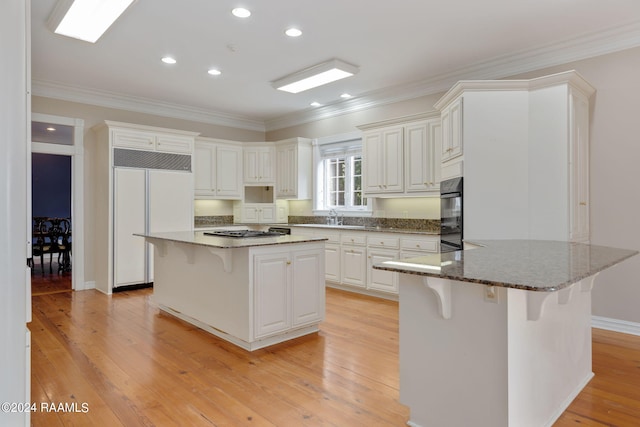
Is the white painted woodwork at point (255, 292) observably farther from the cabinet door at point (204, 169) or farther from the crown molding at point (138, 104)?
the crown molding at point (138, 104)

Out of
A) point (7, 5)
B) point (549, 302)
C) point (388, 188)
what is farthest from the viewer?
point (388, 188)

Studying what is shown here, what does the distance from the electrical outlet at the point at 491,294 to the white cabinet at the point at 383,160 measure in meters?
3.40

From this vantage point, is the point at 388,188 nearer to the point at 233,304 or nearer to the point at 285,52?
the point at 285,52

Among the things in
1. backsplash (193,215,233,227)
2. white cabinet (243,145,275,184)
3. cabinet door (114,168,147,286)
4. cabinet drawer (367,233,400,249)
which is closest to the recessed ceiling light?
cabinet drawer (367,233,400,249)

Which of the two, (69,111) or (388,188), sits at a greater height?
(69,111)

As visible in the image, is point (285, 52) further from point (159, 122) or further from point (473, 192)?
point (159, 122)

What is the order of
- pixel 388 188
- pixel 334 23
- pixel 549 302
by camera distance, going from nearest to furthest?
pixel 549 302 → pixel 334 23 → pixel 388 188

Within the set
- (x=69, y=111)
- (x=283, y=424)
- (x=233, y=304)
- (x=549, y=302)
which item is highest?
(x=69, y=111)

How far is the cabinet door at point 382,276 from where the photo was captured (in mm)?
4672

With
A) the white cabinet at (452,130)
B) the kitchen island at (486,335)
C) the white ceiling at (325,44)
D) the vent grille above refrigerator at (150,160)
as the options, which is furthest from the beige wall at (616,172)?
the vent grille above refrigerator at (150,160)

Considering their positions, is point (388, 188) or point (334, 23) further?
point (388, 188)

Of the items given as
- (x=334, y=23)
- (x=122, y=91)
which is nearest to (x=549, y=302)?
(x=334, y=23)

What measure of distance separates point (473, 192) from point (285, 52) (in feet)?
7.73

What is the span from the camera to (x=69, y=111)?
17.4ft
